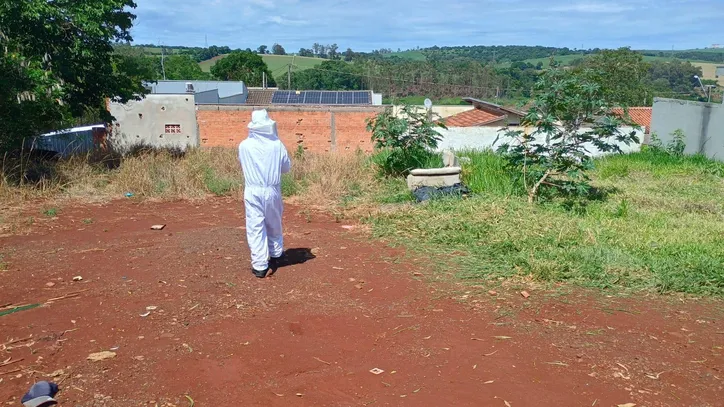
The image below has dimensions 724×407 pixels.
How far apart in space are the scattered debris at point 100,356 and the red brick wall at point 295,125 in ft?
52.0

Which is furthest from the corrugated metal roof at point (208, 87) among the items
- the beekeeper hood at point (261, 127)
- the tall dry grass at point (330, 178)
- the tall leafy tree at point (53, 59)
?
the beekeeper hood at point (261, 127)

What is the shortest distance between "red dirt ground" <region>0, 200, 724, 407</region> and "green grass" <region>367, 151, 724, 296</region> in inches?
17.1

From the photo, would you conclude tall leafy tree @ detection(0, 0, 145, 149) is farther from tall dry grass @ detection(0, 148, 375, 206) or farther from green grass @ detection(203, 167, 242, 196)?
green grass @ detection(203, 167, 242, 196)

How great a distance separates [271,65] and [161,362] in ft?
247

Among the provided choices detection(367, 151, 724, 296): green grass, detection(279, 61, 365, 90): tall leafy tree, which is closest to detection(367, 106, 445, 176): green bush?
detection(367, 151, 724, 296): green grass

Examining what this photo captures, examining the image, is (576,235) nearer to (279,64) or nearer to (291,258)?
(291,258)

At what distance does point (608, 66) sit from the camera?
3422 cm

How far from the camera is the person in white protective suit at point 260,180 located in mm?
5789

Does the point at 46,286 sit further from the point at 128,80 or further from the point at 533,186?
the point at 128,80

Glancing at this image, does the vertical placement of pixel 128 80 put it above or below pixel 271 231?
above

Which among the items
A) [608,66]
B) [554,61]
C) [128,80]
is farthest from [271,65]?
[554,61]

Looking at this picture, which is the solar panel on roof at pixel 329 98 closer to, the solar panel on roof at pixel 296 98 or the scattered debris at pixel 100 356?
the solar panel on roof at pixel 296 98

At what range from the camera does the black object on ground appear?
9109mm

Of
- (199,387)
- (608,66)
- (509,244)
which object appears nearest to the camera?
(199,387)
